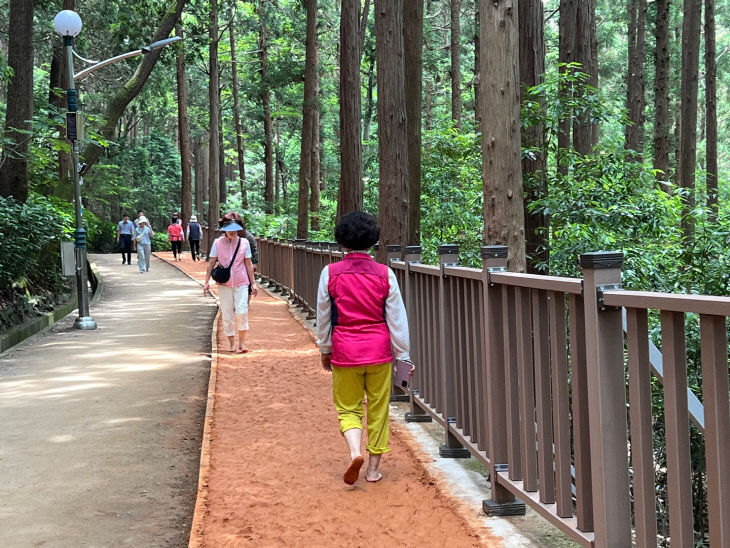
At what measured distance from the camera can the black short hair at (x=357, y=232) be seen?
566cm

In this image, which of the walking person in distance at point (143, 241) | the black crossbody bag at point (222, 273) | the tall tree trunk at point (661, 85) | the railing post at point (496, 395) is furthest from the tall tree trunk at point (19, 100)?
the tall tree trunk at point (661, 85)

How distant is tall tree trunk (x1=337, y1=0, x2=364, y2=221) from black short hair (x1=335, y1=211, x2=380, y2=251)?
10.1 m

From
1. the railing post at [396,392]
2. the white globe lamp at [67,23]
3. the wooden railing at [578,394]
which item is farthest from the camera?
the white globe lamp at [67,23]

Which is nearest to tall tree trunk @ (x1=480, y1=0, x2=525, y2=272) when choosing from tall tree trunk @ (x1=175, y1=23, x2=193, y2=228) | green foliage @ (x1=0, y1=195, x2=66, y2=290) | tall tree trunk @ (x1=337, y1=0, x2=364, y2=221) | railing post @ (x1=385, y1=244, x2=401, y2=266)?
railing post @ (x1=385, y1=244, x2=401, y2=266)

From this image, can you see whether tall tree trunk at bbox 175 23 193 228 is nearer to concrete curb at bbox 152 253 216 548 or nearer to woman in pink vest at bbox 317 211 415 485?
concrete curb at bbox 152 253 216 548

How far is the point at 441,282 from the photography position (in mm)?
6105

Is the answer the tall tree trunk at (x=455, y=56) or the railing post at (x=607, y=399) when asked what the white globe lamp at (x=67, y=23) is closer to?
the railing post at (x=607, y=399)

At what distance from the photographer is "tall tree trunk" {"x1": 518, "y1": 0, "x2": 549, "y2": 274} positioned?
11484 millimetres

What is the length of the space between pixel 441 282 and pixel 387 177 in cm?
675

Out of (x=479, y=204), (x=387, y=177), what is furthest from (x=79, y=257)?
(x=479, y=204)

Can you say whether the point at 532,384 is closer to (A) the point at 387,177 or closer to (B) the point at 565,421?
(B) the point at 565,421

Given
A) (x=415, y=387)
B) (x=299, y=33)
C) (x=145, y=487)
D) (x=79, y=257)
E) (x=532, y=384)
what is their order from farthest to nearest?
(x=299, y=33)
(x=79, y=257)
(x=415, y=387)
(x=145, y=487)
(x=532, y=384)

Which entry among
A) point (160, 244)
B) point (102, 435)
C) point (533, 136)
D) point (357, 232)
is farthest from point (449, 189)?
point (160, 244)

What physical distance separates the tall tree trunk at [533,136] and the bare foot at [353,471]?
20.7 ft
